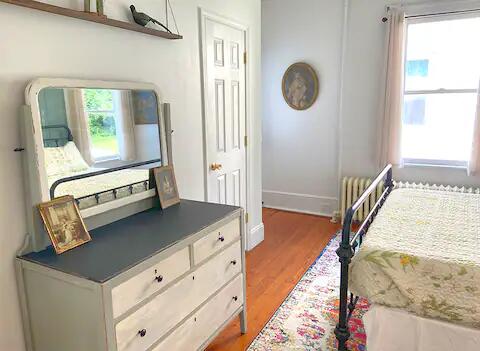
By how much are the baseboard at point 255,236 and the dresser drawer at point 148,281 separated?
189 cm

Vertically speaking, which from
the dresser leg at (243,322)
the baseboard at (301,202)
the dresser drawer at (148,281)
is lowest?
the dresser leg at (243,322)

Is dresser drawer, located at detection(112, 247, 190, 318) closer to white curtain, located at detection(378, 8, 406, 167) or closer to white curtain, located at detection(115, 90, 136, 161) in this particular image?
white curtain, located at detection(115, 90, 136, 161)

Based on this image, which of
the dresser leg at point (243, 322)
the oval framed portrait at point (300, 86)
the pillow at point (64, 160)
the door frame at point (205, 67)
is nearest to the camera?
the pillow at point (64, 160)

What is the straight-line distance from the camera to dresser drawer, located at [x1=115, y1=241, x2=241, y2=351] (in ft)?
5.08

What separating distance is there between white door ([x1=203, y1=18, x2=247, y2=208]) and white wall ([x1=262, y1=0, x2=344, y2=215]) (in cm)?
148

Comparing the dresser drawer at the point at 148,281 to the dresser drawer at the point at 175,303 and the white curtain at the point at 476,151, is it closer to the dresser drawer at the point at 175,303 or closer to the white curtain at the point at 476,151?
the dresser drawer at the point at 175,303

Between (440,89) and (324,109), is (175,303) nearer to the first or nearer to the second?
(324,109)

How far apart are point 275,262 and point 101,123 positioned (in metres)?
2.09

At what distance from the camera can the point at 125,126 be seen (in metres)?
2.11

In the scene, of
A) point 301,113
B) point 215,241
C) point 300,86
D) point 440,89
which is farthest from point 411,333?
point 300,86

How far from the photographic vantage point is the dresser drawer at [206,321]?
5.98ft

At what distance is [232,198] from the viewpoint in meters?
3.35

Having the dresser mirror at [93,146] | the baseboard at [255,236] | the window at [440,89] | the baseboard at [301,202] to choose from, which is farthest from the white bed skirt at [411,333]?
the baseboard at [301,202]

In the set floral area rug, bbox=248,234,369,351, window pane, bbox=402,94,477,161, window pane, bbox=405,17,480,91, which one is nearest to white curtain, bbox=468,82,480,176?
window pane, bbox=402,94,477,161
